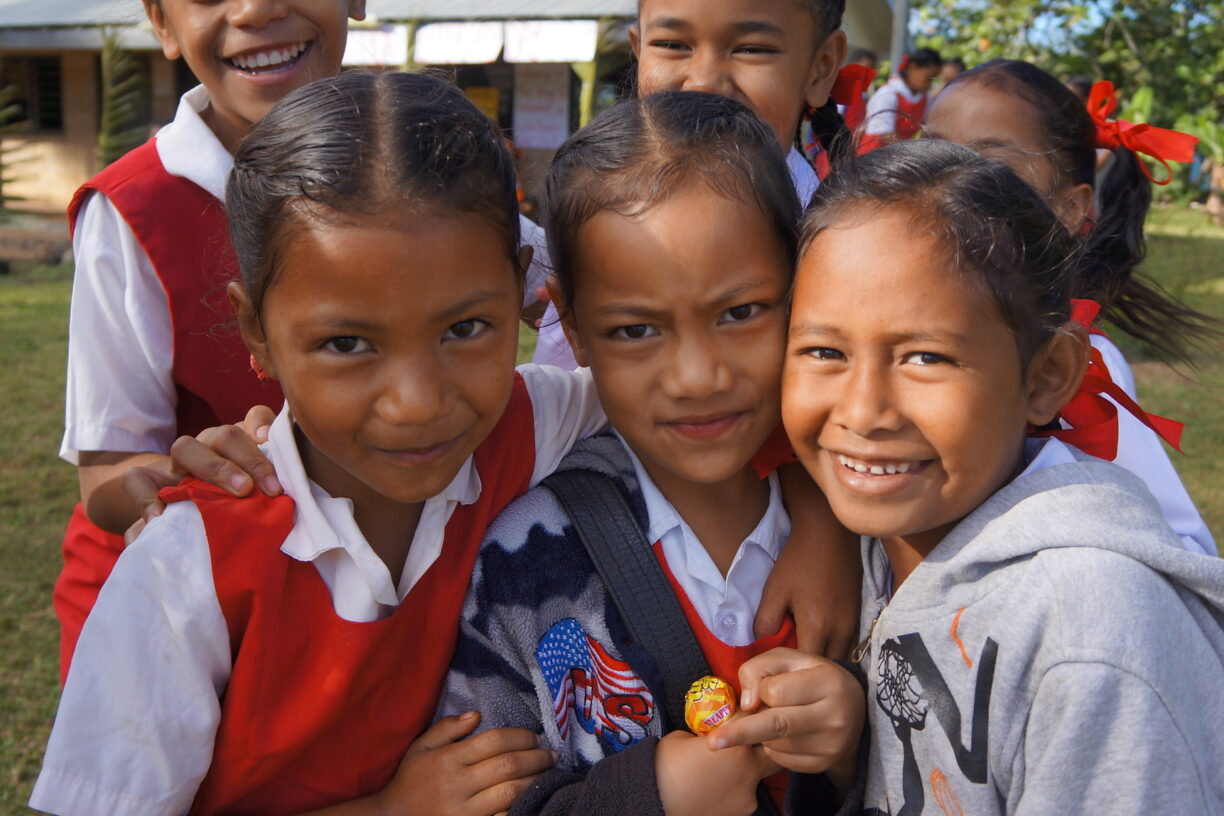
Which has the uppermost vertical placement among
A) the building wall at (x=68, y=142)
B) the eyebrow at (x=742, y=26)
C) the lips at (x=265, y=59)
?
the eyebrow at (x=742, y=26)

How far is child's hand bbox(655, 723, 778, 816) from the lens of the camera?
4.90 ft

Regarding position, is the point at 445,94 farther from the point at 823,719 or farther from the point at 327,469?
the point at 823,719

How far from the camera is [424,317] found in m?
1.44

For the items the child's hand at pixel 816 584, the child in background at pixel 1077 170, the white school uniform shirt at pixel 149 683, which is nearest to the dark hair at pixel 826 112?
the child in background at pixel 1077 170

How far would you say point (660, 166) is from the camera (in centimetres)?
163

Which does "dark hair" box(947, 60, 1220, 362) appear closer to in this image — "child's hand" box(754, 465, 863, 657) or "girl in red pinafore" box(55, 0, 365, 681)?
"child's hand" box(754, 465, 863, 657)

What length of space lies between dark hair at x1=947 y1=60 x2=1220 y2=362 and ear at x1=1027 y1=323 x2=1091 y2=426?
88cm

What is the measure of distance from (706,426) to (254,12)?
3.69 feet

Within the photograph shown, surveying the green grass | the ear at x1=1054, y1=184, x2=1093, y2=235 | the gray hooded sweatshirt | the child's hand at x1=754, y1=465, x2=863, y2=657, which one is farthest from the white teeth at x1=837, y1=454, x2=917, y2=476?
the green grass

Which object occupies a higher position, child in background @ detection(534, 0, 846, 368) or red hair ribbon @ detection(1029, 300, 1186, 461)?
child in background @ detection(534, 0, 846, 368)

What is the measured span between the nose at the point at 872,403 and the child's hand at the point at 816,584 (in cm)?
33

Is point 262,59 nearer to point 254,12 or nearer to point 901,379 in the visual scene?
point 254,12

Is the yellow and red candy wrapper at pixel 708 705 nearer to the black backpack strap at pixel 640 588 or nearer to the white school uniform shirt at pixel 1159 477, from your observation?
the black backpack strap at pixel 640 588

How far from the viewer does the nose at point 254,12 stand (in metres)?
1.98
